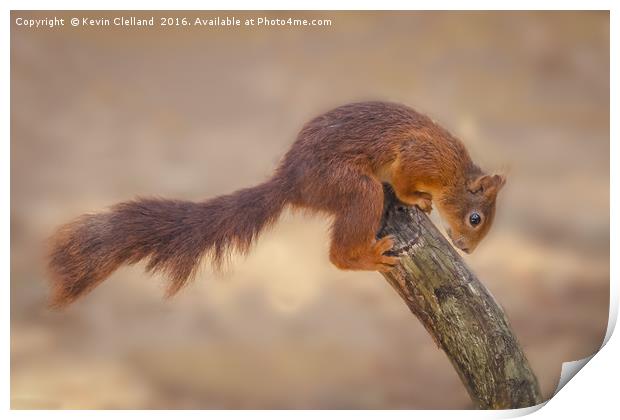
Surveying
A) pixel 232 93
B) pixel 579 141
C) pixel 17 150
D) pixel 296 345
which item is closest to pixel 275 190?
pixel 232 93

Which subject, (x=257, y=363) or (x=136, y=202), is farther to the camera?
(x=257, y=363)

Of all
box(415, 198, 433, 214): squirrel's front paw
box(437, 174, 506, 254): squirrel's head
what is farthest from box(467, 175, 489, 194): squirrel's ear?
box(415, 198, 433, 214): squirrel's front paw

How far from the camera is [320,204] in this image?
16.1ft

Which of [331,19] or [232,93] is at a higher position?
[331,19]

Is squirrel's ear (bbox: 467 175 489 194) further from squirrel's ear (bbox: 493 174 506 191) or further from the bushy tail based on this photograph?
the bushy tail

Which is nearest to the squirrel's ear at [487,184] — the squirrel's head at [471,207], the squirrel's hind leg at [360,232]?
the squirrel's head at [471,207]

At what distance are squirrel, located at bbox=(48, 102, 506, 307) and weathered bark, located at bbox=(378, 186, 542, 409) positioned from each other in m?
0.13

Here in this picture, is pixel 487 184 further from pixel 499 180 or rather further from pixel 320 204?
pixel 320 204

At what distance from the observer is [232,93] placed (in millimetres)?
5227

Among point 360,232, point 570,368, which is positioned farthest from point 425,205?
point 570,368

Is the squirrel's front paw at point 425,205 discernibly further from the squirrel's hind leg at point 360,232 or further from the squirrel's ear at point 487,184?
the squirrel's hind leg at point 360,232

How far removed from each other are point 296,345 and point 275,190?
0.96 m

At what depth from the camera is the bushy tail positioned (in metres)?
4.66

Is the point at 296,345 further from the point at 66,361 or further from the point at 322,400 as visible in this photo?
the point at 66,361
